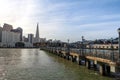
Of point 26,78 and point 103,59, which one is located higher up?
point 103,59

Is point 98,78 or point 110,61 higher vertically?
point 110,61

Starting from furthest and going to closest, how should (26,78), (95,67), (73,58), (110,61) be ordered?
(73,58), (95,67), (26,78), (110,61)

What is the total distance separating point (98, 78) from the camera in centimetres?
2659

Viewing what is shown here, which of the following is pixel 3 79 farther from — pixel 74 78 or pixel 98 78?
→ pixel 98 78

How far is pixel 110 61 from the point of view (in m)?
25.1

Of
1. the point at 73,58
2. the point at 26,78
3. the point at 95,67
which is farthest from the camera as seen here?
the point at 73,58

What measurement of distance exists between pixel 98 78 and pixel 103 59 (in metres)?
2.67

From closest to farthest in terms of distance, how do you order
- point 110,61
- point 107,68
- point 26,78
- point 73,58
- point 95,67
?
point 110,61 → point 26,78 → point 107,68 → point 95,67 → point 73,58

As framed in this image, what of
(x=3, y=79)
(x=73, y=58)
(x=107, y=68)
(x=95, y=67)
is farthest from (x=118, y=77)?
(x=73, y=58)

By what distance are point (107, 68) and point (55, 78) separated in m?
7.30

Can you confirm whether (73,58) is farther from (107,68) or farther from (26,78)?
(26,78)

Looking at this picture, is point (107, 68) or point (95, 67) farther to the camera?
point (95, 67)

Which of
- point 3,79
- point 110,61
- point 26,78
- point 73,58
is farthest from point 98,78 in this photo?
point 73,58

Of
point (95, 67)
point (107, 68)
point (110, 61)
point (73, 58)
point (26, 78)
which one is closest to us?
point (110, 61)
